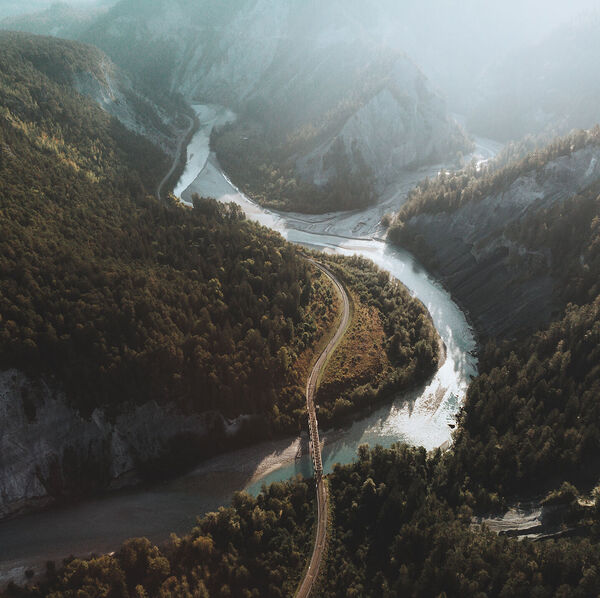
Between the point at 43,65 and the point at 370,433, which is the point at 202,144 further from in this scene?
the point at 370,433

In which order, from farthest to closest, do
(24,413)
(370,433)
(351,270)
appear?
(351,270) → (370,433) → (24,413)

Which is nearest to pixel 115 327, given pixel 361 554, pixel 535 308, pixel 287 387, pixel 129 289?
pixel 129 289

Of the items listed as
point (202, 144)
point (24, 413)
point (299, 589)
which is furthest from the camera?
point (202, 144)

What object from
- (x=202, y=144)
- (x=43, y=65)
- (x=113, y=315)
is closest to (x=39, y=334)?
(x=113, y=315)

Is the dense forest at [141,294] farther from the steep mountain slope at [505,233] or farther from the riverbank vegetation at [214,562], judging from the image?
the steep mountain slope at [505,233]

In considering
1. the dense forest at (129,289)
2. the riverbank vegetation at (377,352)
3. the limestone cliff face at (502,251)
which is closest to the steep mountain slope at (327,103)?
the limestone cliff face at (502,251)

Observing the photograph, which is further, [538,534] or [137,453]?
[137,453]

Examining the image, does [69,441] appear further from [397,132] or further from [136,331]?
[397,132]
